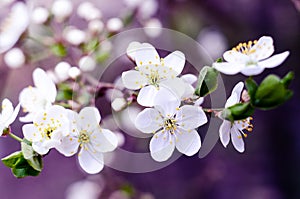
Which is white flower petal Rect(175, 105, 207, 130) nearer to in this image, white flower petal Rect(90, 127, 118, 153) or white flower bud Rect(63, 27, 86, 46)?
white flower petal Rect(90, 127, 118, 153)

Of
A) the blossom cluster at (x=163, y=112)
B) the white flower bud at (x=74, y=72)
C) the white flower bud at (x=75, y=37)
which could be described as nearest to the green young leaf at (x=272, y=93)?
the blossom cluster at (x=163, y=112)

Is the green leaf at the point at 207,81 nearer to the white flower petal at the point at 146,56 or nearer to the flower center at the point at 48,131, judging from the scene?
the white flower petal at the point at 146,56

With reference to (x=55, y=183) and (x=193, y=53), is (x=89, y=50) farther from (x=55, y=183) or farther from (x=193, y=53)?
(x=55, y=183)

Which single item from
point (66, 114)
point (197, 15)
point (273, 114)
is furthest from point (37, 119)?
point (273, 114)

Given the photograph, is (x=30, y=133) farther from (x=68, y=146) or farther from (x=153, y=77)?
(x=153, y=77)

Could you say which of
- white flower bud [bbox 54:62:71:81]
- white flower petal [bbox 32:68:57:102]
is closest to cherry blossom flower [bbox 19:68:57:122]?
white flower petal [bbox 32:68:57:102]
